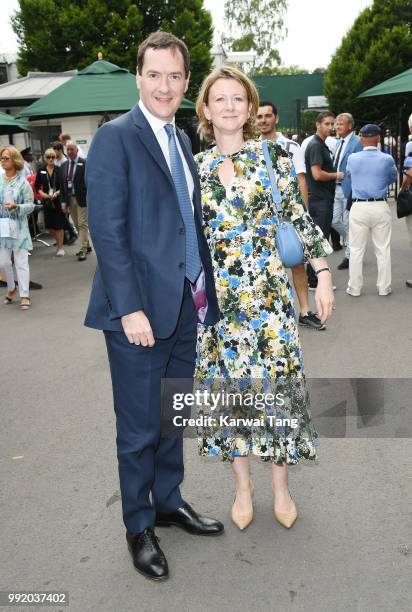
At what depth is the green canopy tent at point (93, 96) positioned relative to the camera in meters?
9.89

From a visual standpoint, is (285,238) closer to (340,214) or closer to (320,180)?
(320,180)

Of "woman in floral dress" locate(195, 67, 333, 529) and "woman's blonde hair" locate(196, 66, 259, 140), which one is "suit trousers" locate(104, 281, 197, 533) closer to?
"woman in floral dress" locate(195, 67, 333, 529)

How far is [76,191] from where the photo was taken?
1143cm

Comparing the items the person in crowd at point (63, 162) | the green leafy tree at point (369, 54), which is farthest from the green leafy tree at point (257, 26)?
the person in crowd at point (63, 162)

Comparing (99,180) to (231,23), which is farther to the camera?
(231,23)

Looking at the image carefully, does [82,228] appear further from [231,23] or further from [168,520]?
[231,23]

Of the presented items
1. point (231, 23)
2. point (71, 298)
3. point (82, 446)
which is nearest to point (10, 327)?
point (71, 298)

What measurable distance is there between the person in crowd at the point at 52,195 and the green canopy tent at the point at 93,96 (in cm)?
164

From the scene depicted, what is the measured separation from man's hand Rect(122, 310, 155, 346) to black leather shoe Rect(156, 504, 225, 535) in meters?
1.00

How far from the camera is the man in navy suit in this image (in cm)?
254

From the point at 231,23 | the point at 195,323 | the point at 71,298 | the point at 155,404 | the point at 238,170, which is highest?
the point at 231,23

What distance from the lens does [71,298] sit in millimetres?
8547

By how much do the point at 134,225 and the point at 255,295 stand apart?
677 millimetres

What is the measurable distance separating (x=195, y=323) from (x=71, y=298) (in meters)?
5.78
